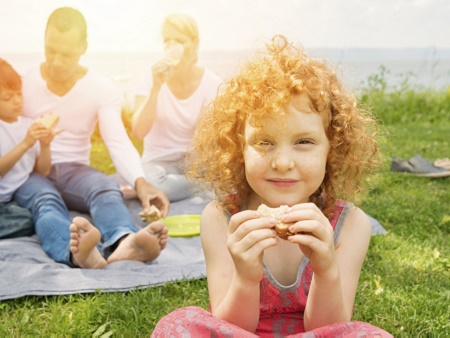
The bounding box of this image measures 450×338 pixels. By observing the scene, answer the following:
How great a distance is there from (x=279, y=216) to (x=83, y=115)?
2.31 m

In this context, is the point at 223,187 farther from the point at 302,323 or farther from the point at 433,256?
the point at 433,256

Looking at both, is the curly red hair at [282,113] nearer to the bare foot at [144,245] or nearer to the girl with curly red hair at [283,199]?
the girl with curly red hair at [283,199]

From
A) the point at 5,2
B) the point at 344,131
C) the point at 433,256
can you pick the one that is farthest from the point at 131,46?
the point at 344,131

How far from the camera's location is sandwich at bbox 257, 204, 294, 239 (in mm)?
1389

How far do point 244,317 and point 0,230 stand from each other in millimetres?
1856

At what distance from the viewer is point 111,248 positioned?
2.94m

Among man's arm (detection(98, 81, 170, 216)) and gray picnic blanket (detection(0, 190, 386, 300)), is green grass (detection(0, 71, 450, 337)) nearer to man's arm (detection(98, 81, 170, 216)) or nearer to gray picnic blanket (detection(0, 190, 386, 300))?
gray picnic blanket (detection(0, 190, 386, 300))

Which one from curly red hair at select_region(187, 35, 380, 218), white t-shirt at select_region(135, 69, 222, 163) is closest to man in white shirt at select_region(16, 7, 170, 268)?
white t-shirt at select_region(135, 69, 222, 163)

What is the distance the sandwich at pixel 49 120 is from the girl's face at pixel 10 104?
155 millimetres

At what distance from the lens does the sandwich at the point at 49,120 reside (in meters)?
3.17

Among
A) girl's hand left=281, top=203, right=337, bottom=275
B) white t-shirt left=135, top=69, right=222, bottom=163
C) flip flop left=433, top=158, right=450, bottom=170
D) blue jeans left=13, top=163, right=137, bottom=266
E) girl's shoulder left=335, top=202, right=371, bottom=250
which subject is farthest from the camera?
flip flop left=433, top=158, right=450, bottom=170

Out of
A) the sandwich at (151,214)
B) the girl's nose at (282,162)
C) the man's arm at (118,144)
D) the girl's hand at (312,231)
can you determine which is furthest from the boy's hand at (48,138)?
the girl's hand at (312,231)

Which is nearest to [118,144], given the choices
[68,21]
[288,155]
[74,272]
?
[68,21]

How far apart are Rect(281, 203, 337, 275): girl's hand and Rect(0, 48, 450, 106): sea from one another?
58 cm
